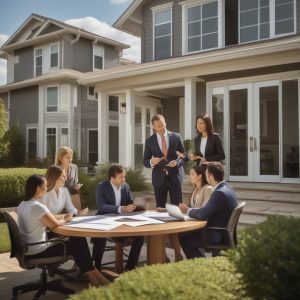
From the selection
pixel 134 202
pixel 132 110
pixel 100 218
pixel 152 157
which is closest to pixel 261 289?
pixel 100 218

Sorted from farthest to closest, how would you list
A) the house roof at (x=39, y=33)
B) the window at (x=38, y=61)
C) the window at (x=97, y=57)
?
1. the window at (x=97, y=57)
2. the window at (x=38, y=61)
3. the house roof at (x=39, y=33)

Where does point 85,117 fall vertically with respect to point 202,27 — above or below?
below

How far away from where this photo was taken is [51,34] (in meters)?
22.7

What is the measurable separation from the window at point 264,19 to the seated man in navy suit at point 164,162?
721cm

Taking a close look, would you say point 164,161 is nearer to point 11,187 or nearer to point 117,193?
point 117,193

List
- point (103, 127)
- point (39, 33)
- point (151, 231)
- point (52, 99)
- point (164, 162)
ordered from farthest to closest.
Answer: point (39, 33) → point (52, 99) → point (103, 127) → point (164, 162) → point (151, 231)

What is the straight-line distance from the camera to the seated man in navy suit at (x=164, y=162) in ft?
18.7

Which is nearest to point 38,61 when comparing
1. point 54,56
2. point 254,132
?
point 54,56

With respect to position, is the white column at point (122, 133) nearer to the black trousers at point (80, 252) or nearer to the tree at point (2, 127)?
the tree at point (2, 127)

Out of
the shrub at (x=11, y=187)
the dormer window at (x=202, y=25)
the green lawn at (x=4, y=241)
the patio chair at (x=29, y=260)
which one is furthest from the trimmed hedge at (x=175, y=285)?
the dormer window at (x=202, y=25)

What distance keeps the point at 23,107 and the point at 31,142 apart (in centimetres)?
236

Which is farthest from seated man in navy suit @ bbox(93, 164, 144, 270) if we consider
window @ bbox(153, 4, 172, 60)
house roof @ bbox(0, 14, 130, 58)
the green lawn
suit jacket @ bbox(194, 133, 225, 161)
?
house roof @ bbox(0, 14, 130, 58)

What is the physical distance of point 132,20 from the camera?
15.1 m

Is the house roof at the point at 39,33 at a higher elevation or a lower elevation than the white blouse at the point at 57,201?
higher
